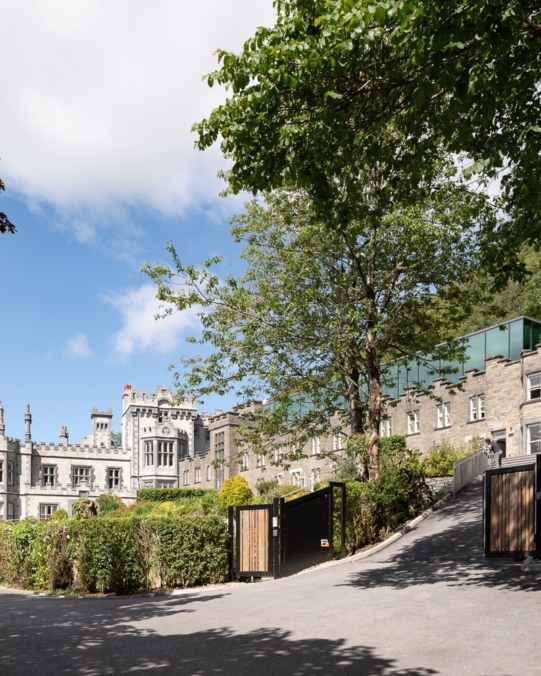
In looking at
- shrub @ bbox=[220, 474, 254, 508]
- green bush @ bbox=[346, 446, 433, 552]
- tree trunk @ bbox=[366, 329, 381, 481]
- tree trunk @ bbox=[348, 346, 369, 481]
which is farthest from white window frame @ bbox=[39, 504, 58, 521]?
tree trunk @ bbox=[366, 329, 381, 481]

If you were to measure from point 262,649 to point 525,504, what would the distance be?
26.5 feet

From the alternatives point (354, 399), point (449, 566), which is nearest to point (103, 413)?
point (354, 399)

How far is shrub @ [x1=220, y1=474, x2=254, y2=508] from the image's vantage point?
47.0m

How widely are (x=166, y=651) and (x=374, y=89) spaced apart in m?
8.76

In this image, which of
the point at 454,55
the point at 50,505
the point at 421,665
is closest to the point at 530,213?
the point at 454,55

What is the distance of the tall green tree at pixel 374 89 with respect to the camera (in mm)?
10258

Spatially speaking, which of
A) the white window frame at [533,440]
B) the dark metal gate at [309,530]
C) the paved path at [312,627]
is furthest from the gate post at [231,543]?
the white window frame at [533,440]

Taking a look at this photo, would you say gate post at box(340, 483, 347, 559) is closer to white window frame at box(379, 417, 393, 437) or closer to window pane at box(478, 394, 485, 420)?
window pane at box(478, 394, 485, 420)

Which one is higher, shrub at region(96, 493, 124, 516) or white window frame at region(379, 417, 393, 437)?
white window frame at region(379, 417, 393, 437)

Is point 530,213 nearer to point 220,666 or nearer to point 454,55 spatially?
point 454,55

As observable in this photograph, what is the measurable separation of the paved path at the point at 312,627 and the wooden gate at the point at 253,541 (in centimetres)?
103

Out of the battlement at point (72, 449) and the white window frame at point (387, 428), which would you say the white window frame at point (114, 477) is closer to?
the battlement at point (72, 449)

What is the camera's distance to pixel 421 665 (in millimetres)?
8453

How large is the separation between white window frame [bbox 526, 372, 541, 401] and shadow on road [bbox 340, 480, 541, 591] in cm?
1890
